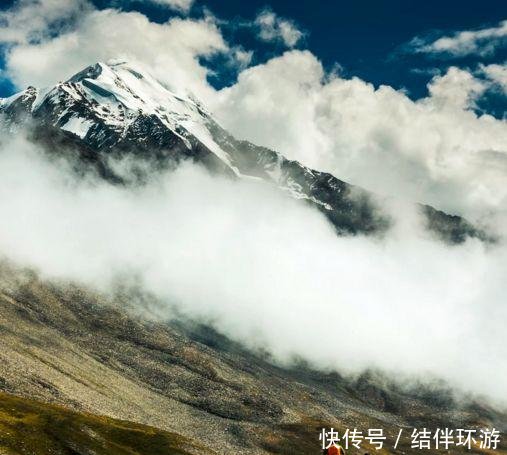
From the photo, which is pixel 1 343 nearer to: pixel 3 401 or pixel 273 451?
pixel 3 401

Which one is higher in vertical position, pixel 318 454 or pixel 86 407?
pixel 318 454

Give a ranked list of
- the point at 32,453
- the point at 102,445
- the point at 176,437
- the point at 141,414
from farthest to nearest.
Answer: the point at 141,414 → the point at 176,437 → the point at 102,445 → the point at 32,453

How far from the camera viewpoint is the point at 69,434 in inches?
4879

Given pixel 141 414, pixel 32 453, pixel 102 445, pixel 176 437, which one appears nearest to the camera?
pixel 32 453

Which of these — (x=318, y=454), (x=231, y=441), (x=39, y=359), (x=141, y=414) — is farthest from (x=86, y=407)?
(x=318, y=454)

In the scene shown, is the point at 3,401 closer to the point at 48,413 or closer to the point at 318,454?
→ the point at 48,413

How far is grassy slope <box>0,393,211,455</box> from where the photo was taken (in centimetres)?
11069

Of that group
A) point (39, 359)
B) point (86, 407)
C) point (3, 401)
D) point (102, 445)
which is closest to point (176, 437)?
point (86, 407)

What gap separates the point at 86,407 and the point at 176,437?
27795 mm

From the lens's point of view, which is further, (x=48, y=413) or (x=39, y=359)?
(x=39, y=359)

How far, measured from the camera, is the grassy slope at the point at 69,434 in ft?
363

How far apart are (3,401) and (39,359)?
2664 inches

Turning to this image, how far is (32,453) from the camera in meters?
104

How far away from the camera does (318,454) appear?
7869 inches
